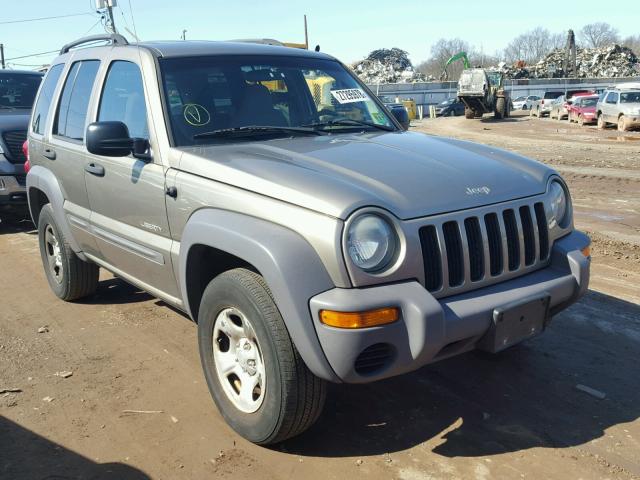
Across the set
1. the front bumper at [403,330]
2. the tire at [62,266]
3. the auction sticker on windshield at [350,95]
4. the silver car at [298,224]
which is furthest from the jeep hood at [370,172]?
the tire at [62,266]

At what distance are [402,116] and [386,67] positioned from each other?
3584 inches

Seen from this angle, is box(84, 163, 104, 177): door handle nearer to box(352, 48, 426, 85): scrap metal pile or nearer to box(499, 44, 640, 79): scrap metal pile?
box(499, 44, 640, 79): scrap metal pile

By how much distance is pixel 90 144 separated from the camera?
383cm

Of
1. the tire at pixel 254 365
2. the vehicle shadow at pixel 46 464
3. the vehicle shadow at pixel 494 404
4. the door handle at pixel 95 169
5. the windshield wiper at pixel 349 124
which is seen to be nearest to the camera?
the tire at pixel 254 365

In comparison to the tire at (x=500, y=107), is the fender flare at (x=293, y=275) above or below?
above

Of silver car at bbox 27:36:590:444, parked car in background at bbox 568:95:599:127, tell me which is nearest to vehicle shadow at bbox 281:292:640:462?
silver car at bbox 27:36:590:444

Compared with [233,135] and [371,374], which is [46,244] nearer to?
[233,135]

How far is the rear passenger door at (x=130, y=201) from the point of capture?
3863 millimetres

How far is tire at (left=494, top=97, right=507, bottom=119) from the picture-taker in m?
40.4

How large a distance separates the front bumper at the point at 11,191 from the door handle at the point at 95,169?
15.7 feet

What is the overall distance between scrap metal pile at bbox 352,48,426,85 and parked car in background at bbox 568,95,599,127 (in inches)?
2109

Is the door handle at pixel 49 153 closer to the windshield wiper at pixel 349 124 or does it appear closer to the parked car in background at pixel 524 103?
the windshield wiper at pixel 349 124

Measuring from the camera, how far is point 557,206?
12.0 feet

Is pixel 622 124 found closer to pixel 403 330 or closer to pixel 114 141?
pixel 114 141
